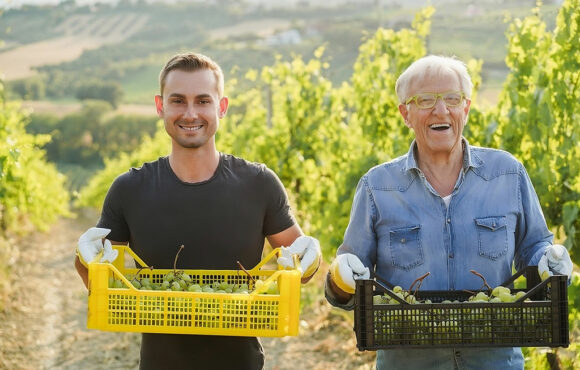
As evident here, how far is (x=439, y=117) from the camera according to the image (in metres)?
2.63

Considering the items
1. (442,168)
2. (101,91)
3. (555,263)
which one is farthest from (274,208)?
(101,91)

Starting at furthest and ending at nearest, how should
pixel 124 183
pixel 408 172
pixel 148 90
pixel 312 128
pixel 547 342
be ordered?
pixel 148 90 < pixel 312 128 < pixel 124 183 < pixel 408 172 < pixel 547 342

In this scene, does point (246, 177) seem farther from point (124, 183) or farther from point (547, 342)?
point (547, 342)

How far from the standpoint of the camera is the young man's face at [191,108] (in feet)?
9.37

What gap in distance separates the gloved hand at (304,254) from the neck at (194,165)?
18.3 inches

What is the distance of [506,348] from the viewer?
2.59m

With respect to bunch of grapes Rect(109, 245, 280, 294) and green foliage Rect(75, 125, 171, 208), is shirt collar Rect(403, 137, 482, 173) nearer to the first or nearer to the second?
bunch of grapes Rect(109, 245, 280, 294)

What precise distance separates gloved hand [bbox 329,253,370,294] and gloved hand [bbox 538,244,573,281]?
547mm

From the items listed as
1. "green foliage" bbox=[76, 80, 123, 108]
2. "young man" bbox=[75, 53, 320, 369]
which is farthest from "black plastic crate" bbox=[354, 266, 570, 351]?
"green foliage" bbox=[76, 80, 123, 108]

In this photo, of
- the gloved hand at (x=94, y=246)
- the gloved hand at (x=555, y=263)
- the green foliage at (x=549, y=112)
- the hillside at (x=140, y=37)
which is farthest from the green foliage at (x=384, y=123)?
the hillside at (x=140, y=37)

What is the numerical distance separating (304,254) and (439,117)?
0.64 m

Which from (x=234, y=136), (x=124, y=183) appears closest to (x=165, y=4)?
(x=234, y=136)

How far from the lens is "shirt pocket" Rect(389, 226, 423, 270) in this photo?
267 cm

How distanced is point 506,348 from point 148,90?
80765 millimetres
